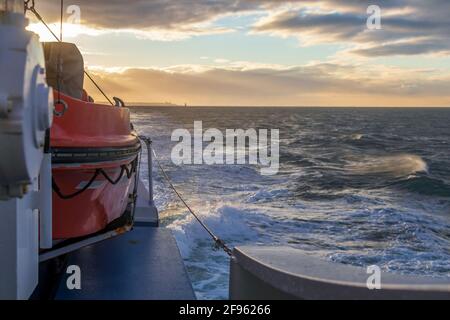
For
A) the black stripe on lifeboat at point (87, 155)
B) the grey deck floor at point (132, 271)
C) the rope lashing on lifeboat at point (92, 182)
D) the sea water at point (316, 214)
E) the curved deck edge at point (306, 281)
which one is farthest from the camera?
the sea water at point (316, 214)

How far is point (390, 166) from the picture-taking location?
928 inches

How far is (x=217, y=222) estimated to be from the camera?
10.3 meters

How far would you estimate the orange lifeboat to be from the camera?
3146 mm

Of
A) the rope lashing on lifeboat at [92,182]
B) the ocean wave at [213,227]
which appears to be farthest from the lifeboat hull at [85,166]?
the ocean wave at [213,227]

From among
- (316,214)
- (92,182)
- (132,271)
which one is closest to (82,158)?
(92,182)

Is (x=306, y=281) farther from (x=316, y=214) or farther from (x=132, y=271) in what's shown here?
(x=316, y=214)

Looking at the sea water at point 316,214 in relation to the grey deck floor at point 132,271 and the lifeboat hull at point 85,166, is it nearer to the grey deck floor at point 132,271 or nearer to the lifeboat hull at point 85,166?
the grey deck floor at point 132,271

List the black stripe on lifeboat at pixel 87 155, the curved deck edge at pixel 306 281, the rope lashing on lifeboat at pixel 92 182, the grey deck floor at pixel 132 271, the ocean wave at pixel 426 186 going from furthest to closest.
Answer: the ocean wave at pixel 426 186
the grey deck floor at pixel 132 271
the rope lashing on lifeboat at pixel 92 182
the black stripe on lifeboat at pixel 87 155
the curved deck edge at pixel 306 281

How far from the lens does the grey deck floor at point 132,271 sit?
339 centimetres

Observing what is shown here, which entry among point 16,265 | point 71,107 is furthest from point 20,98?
point 71,107

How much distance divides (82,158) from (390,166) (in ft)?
72.0

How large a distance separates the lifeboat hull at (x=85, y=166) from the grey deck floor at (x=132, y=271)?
13.9 inches

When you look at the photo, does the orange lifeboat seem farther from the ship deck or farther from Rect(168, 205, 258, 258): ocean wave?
Rect(168, 205, 258, 258): ocean wave

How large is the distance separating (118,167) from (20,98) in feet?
6.43
